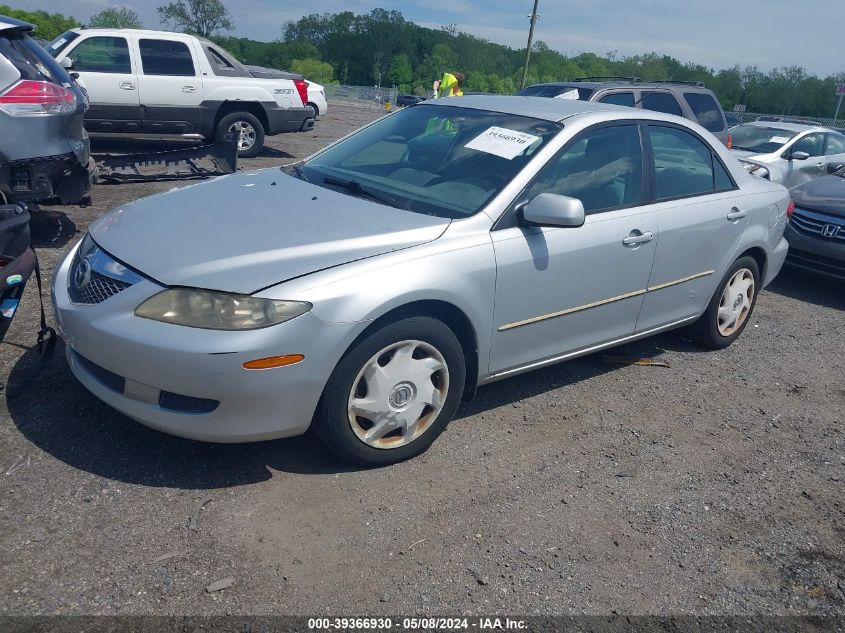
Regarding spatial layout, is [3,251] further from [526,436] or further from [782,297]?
[782,297]

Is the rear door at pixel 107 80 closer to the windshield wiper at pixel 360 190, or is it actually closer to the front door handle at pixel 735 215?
the windshield wiper at pixel 360 190

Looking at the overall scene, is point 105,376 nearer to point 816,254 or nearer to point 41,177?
point 41,177

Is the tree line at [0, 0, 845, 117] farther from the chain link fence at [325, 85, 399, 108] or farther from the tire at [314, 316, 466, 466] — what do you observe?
the tire at [314, 316, 466, 466]

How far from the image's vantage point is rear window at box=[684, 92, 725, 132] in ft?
35.7

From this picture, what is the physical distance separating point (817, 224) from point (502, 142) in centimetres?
490

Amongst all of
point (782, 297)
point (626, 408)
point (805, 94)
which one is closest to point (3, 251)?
point (626, 408)

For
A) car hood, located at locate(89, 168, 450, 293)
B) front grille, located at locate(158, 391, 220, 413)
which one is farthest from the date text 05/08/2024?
car hood, located at locate(89, 168, 450, 293)

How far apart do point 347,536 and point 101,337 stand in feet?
4.18

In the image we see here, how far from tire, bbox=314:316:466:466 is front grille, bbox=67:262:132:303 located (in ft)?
3.21

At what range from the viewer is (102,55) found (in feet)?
35.2

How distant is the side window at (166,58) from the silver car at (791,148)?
835 centimetres

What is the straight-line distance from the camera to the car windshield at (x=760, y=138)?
11.2 m

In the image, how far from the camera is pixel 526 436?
3.86m

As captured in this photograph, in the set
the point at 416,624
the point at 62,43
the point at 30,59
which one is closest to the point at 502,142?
the point at 416,624
